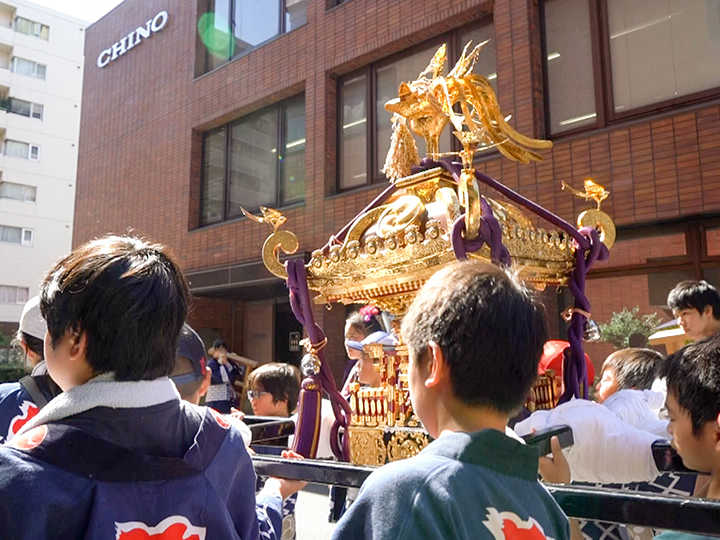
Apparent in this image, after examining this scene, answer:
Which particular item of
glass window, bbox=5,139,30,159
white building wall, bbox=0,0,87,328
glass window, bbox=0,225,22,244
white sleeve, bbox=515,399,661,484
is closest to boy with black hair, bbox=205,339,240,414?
white sleeve, bbox=515,399,661,484

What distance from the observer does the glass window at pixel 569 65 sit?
20.2 ft

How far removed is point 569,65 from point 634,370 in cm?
447

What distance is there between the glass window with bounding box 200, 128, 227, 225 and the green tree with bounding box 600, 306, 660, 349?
6.27m

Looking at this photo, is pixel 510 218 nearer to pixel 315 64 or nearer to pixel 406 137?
pixel 406 137

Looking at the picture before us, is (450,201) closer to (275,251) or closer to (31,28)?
(275,251)

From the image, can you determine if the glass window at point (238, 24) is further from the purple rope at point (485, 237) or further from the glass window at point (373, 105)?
the purple rope at point (485, 237)

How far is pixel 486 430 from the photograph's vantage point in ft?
3.23

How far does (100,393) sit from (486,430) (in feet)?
2.16

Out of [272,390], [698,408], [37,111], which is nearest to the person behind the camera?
[698,408]

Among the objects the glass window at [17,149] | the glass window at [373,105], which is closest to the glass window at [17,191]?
Answer: the glass window at [17,149]

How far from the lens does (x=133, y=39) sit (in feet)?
38.7

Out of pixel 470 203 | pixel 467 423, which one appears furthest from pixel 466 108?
pixel 467 423

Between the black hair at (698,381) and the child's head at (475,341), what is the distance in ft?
1.98

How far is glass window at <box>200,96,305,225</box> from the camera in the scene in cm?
896
